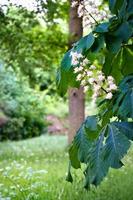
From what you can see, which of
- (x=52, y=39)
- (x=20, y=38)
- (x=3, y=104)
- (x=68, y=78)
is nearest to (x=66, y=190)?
(x=68, y=78)

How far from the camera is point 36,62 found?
42.0 feet

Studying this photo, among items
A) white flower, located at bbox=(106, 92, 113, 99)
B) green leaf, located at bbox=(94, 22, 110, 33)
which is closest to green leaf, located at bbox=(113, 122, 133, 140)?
white flower, located at bbox=(106, 92, 113, 99)

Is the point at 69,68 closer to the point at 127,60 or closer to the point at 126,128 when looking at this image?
the point at 127,60

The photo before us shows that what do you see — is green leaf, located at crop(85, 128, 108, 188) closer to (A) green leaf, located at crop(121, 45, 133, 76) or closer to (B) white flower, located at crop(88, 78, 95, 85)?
(B) white flower, located at crop(88, 78, 95, 85)

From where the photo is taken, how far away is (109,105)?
3.38 metres

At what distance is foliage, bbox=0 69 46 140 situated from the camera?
2025cm

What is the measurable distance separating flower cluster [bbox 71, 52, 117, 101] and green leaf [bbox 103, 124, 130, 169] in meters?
0.38

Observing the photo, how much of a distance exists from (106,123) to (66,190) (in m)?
2.50

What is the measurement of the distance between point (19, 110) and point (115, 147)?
18.7 m

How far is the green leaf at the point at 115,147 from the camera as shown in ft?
9.37

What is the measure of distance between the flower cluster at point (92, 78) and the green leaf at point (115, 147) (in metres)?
0.38

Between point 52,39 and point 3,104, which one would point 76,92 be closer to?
point 52,39

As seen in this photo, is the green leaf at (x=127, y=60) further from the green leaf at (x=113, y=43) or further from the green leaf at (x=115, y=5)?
the green leaf at (x=113, y=43)

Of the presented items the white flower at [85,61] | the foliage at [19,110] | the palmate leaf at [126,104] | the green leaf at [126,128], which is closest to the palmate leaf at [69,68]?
the white flower at [85,61]
